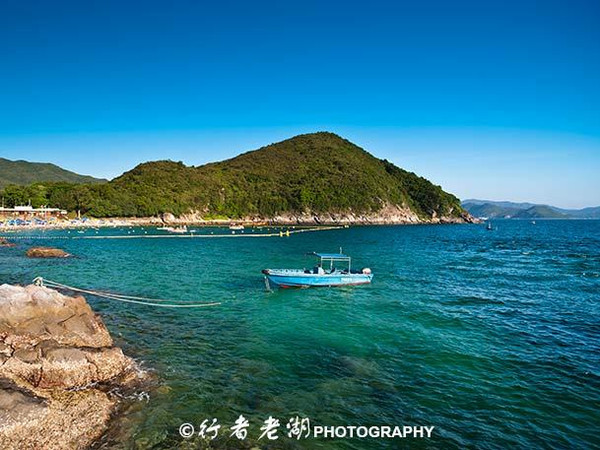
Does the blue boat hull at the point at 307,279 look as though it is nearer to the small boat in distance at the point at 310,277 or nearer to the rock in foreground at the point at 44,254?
the small boat in distance at the point at 310,277

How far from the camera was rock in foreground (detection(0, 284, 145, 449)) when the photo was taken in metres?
9.78

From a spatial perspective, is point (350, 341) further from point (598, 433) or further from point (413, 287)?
point (413, 287)

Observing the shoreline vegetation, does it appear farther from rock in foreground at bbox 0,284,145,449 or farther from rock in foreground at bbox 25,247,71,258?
rock in foreground at bbox 0,284,145,449

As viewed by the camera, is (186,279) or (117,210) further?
(117,210)

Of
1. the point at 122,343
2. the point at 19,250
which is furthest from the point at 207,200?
the point at 122,343

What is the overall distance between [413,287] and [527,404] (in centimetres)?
2243

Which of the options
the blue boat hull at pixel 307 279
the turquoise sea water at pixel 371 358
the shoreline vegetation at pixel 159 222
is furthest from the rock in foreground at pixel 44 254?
the shoreline vegetation at pixel 159 222

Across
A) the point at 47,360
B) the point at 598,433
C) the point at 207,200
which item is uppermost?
the point at 207,200

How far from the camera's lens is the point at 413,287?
3569 centimetres

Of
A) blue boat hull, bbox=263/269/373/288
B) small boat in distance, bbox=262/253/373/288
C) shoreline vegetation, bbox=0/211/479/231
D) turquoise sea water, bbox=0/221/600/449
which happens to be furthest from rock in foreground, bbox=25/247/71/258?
shoreline vegetation, bbox=0/211/479/231

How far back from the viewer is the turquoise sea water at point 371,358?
11891mm

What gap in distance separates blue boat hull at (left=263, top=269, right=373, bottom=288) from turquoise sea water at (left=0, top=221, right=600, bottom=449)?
95 centimetres

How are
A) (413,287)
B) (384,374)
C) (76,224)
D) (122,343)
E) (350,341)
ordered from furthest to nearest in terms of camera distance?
(76,224) → (413,287) → (350,341) → (122,343) → (384,374)

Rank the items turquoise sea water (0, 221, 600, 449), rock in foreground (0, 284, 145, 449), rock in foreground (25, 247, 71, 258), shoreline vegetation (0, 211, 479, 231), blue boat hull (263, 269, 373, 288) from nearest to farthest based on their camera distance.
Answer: rock in foreground (0, 284, 145, 449) → turquoise sea water (0, 221, 600, 449) → blue boat hull (263, 269, 373, 288) → rock in foreground (25, 247, 71, 258) → shoreline vegetation (0, 211, 479, 231)
